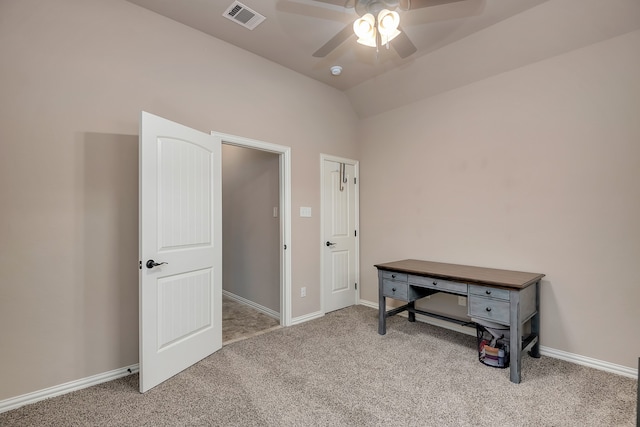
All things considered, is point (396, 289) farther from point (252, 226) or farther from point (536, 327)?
point (252, 226)

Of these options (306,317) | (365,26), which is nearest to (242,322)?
(306,317)

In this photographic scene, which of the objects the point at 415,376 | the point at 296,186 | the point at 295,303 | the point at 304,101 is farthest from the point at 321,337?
the point at 304,101

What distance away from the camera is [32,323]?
2074 millimetres

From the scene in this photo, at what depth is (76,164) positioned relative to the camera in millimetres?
2248

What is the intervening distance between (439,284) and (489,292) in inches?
17.4

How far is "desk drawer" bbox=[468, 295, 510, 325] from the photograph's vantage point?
2.40m

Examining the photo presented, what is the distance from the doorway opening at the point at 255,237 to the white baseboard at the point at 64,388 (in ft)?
2.99

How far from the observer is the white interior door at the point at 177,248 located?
2.23m

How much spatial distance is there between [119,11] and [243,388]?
10.1 feet

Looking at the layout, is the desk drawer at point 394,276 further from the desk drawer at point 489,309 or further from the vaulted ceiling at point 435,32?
the vaulted ceiling at point 435,32

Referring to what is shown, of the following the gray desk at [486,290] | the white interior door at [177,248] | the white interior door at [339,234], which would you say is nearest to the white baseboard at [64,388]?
the white interior door at [177,248]

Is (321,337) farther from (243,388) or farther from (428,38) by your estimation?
(428,38)

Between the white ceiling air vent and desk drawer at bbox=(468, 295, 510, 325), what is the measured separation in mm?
3034

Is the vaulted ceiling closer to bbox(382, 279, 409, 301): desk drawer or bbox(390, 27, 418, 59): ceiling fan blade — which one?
bbox(390, 27, 418, 59): ceiling fan blade
